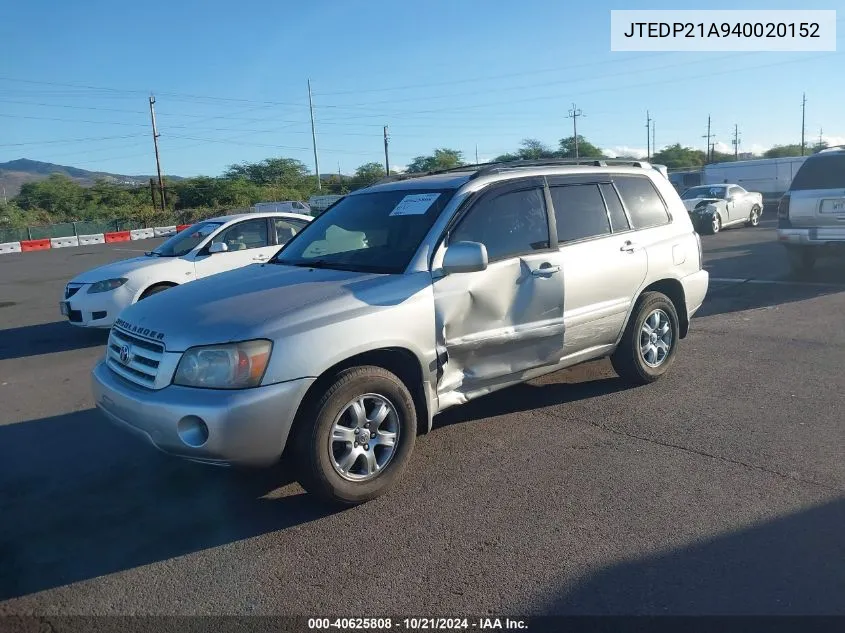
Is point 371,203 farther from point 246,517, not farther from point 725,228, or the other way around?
point 725,228

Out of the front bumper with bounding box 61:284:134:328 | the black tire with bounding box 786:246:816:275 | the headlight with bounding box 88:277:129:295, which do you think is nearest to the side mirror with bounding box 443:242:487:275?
the front bumper with bounding box 61:284:134:328

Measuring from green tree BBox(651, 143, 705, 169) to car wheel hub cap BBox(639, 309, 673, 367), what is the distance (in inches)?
2753

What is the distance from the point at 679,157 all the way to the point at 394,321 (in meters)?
80.8

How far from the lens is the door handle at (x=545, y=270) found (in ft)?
15.9

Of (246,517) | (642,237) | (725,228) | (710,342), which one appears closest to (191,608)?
(246,517)

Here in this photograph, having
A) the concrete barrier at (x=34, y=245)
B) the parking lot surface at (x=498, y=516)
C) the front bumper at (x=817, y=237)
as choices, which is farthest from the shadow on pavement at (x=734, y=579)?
the concrete barrier at (x=34, y=245)

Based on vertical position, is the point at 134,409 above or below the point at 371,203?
below

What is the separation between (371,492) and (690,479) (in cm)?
187

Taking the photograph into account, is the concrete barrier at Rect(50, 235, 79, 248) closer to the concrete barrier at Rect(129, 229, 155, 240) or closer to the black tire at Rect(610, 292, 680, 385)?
the concrete barrier at Rect(129, 229, 155, 240)

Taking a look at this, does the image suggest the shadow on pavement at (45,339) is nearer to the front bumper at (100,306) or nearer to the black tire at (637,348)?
the front bumper at (100,306)

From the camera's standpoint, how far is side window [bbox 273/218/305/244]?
1005 cm

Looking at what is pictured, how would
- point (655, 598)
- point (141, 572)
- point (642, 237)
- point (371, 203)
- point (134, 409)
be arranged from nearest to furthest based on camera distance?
point (655, 598) < point (141, 572) < point (134, 409) < point (371, 203) < point (642, 237)

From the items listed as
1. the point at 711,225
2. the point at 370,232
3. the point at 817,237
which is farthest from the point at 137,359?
the point at 711,225

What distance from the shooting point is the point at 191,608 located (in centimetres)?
310
